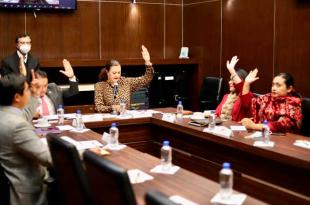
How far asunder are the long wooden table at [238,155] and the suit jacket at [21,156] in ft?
5.01

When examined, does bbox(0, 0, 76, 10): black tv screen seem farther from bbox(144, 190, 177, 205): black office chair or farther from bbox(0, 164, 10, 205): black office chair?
bbox(144, 190, 177, 205): black office chair

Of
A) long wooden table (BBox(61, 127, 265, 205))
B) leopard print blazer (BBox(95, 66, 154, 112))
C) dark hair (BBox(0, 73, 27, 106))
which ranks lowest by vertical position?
long wooden table (BBox(61, 127, 265, 205))

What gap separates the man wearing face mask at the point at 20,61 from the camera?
5914mm

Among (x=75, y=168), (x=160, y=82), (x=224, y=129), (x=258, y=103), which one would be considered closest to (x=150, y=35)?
(x=160, y=82)

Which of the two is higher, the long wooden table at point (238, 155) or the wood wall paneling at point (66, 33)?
the wood wall paneling at point (66, 33)

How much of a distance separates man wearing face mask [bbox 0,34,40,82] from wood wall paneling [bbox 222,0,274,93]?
3008mm

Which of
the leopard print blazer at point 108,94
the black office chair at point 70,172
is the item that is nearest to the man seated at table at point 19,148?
the black office chair at point 70,172

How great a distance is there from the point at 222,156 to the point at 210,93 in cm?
342

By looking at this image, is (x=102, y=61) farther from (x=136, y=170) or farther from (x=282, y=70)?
(x=136, y=170)

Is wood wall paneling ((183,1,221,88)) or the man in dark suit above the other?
wood wall paneling ((183,1,221,88))

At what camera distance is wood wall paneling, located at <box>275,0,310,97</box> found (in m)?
5.71

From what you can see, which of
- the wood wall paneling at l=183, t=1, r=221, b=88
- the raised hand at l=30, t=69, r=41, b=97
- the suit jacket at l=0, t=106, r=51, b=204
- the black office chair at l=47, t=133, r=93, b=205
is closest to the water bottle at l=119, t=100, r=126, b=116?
the raised hand at l=30, t=69, r=41, b=97

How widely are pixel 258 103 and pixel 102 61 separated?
3.17 metres

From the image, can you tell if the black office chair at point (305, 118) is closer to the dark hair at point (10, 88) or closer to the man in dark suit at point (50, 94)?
the man in dark suit at point (50, 94)
